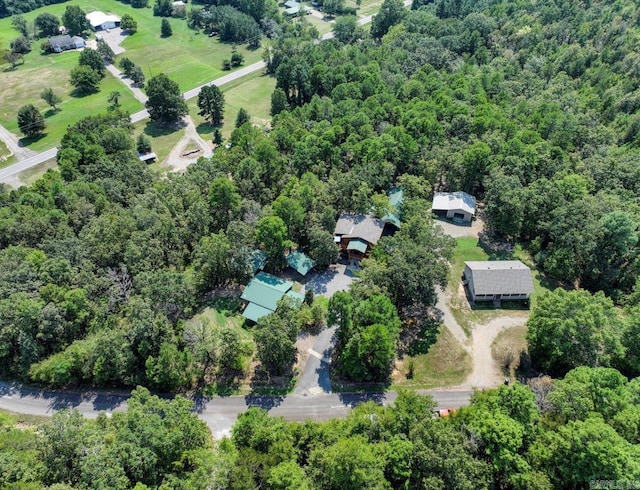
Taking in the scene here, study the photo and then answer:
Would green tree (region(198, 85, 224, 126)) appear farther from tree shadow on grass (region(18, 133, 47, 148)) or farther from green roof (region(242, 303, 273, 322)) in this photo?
green roof (region(242, 303, 273, 322))

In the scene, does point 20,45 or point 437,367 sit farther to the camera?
point 20,45

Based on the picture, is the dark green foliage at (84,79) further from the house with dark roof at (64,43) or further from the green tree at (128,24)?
the green tree at (128,24)

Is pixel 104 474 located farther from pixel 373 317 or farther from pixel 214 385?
pixel 373 317

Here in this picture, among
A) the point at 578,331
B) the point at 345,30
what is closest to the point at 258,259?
the point at 578,331

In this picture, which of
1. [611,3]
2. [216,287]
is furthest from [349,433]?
[611,3]

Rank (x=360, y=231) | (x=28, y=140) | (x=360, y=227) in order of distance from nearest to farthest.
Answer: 1. (x=360, y=231)
2. (x=360, y=227)
3. (x=28, y=140)

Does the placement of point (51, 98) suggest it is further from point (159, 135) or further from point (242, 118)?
point (242, 118)

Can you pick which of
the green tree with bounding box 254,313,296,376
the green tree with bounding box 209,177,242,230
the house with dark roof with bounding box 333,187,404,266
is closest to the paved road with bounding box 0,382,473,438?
the green tree with bounding box 254,313,296,376
